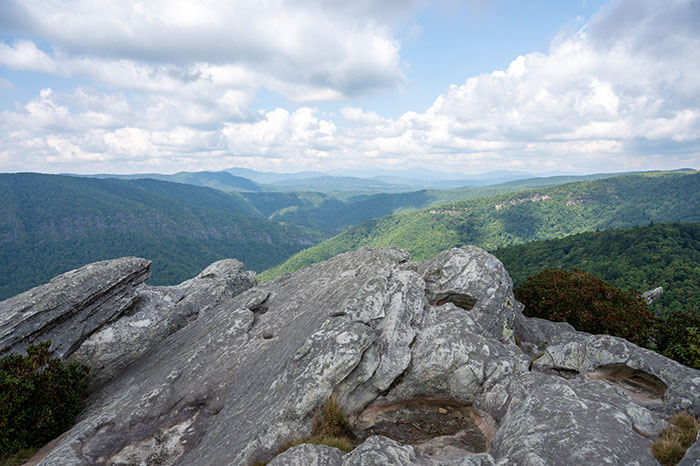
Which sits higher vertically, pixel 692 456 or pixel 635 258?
pixel 692 456

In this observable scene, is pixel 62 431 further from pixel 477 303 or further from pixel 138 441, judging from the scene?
pixel 477 303

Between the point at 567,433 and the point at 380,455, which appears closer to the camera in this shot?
the point at 380,455

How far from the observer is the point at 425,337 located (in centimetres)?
1428

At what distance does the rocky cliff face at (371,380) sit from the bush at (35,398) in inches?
36.5

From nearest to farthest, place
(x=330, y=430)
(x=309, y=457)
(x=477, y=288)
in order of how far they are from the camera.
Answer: (x=309, y=457), (x=330, y=430), (x=477, y=288)

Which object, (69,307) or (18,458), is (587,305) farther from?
(69,307)

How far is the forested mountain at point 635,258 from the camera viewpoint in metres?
55.3

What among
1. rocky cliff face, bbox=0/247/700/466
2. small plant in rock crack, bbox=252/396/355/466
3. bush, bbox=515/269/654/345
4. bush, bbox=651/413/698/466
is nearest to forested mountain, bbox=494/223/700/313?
bush, bbox=515/269/654/345

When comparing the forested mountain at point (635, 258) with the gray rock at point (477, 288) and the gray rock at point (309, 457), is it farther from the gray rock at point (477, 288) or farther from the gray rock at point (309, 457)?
the gray rock at point (309, 457)

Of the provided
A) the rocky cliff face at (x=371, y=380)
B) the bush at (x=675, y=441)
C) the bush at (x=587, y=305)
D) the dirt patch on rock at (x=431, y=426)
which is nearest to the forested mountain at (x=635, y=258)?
the bush at (x=587, y=305)

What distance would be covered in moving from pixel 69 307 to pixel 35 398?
4626 mm

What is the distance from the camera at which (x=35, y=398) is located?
40.1 ft

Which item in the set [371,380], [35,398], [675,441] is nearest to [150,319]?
[35,398]

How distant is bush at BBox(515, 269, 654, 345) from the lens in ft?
63.1
